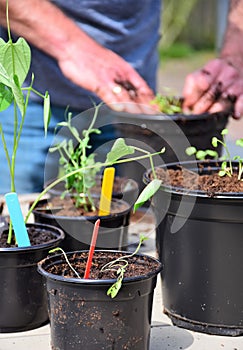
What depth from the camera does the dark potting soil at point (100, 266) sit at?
1.32m

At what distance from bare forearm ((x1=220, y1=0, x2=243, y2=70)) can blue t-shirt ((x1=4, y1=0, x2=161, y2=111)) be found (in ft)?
1.01

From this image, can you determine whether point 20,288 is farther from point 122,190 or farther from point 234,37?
point 234,37

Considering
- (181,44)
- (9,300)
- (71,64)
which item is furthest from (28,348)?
(181,44)

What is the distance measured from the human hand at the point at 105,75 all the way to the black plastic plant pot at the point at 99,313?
92 centimetres

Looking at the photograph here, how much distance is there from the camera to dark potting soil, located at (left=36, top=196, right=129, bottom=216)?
6.10 feet

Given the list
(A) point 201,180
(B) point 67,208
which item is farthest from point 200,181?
(B) point 67,208

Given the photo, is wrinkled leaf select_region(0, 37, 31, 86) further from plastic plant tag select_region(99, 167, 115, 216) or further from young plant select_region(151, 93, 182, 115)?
young plant select_region(151, 93, 182, 115)

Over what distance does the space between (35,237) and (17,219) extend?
0.44 ft

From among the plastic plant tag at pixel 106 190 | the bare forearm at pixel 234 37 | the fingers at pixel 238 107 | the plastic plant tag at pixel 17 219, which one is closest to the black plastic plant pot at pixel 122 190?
the plastic plant tag at pixel 106 190

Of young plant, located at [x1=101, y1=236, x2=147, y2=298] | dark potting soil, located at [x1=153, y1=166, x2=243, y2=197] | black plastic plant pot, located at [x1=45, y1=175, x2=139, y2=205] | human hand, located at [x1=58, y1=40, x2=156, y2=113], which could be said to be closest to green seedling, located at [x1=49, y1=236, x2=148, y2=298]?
young plant, located at [x1=101, y1=236, x2=147, y2=298]

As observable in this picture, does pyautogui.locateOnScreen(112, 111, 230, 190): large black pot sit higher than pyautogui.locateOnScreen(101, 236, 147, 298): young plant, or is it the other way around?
pyautogui.locateOnScreen(112, 111, 230, 190): large black pot

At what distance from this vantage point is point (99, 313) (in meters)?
1.23

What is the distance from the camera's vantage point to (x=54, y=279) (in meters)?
1.25

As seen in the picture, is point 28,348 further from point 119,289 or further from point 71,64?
point 71,64
